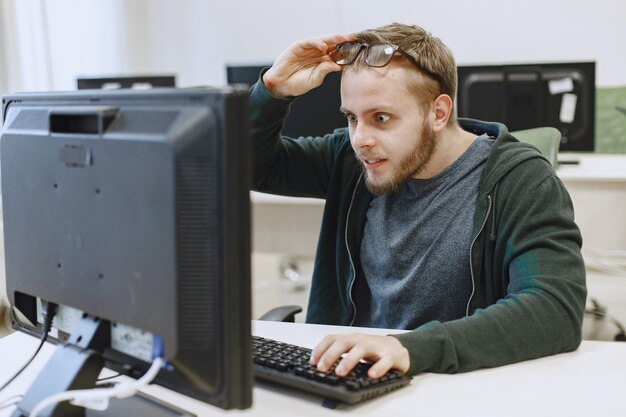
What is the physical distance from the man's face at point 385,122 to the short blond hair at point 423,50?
0.11 feet

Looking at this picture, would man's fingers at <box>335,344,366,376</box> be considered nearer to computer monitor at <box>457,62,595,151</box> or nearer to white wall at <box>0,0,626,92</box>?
computer monitor at <box>457,62,595,151</box>

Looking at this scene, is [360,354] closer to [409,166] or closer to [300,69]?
[409,166]

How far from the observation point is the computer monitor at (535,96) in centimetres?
321

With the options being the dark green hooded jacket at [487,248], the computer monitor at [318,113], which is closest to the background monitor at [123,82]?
the computer monitor at [318,113]

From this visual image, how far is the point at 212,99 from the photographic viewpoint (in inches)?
31.1

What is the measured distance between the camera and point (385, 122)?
61.8 inches

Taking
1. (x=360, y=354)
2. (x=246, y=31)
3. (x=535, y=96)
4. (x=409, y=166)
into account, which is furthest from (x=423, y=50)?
(x=246, y=31)

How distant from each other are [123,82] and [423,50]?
7.86 feet

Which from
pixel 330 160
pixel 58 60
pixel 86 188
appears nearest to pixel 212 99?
pixel 86 188

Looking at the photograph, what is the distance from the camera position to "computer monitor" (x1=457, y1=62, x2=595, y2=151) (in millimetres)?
3215

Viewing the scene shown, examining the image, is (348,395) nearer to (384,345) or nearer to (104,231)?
(384,345)

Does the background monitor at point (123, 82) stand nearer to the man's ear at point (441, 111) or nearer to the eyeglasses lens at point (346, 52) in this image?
the eyeglasses lens at point (346, 52)

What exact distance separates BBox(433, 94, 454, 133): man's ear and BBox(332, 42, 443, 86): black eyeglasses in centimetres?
4

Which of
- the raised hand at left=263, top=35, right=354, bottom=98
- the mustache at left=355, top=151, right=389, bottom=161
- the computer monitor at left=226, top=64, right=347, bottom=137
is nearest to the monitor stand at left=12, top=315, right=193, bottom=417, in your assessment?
the mustache at left=355, top=151, right=389, bottom=161
